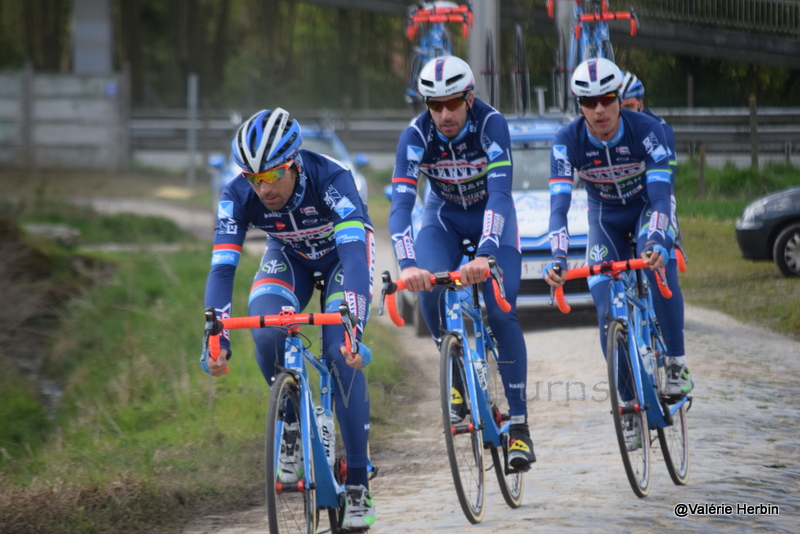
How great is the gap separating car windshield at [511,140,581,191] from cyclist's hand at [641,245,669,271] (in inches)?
218

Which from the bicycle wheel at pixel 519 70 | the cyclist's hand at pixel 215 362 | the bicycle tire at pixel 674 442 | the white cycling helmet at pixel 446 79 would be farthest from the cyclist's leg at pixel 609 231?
the bicycle wheel at pixel 519 70

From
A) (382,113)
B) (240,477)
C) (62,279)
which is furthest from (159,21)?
(240,477)

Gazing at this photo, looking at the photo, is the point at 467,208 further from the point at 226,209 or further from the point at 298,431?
the point at 298,431

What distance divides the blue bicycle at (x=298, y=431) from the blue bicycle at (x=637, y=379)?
1.59 m

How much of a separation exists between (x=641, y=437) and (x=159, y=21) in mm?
39677

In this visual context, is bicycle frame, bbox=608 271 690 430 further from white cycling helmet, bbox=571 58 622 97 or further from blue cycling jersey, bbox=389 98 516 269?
white cycling helmet, bbox=571 58 622 97

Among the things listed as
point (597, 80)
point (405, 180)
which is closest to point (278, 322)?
point (405, 180)

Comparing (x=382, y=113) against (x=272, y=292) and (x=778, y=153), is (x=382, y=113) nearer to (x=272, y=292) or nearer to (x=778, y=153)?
(x=778, y=153)

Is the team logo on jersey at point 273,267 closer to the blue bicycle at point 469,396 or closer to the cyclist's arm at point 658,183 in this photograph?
the blue bicycle at point 469,396

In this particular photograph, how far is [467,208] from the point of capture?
6.54 m

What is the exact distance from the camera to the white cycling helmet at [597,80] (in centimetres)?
644

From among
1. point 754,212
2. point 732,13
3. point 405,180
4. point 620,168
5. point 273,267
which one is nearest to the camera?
point 273,267

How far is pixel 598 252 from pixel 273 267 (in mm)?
2358

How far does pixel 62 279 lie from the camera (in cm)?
1670
